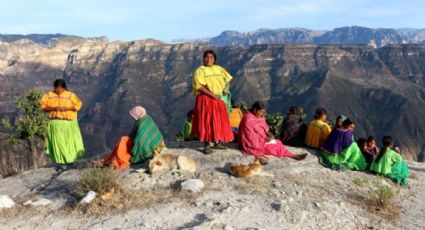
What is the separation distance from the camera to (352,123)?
435 inches

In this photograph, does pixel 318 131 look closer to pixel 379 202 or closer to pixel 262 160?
pixel 262 160

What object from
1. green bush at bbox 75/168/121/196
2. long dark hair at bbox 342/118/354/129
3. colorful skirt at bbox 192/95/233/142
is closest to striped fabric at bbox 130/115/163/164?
colorful skirt at bbox 192/95/233/142

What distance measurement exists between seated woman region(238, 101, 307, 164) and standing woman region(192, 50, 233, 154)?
1.81ft

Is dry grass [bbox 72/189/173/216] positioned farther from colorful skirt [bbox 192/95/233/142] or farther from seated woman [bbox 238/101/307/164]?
seated woman [bbox 238/101/307/164]

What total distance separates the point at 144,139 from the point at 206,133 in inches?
57.2

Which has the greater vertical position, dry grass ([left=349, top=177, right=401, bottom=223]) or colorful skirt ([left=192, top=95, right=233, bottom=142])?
colorful skirt ([left=192, top=95, right=233, bottom=142])

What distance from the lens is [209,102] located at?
10.4 meters

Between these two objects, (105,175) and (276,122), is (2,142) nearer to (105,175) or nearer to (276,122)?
(276,122)

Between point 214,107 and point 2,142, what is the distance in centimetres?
3734

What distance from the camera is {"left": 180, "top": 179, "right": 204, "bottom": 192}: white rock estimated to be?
8492mm

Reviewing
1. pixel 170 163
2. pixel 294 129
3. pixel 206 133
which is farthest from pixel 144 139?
pixel 294 129

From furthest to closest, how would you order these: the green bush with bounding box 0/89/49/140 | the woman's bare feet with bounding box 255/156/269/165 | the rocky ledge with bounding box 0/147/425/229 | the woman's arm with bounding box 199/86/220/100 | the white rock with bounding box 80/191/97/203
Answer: the green bush with bounding box 0/89/49/140
the woman's arm with bounding box 199/86/220/100
the woman's bare feet with bounding box 255/156/269/165
the white rock with bounding box 80/191/97/203
the rocky ledge with bounding box 0/147/425/229

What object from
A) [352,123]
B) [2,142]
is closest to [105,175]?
[352,123]

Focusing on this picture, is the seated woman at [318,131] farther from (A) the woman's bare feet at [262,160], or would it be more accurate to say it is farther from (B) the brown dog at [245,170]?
(B) the brown dog at [245,170]
